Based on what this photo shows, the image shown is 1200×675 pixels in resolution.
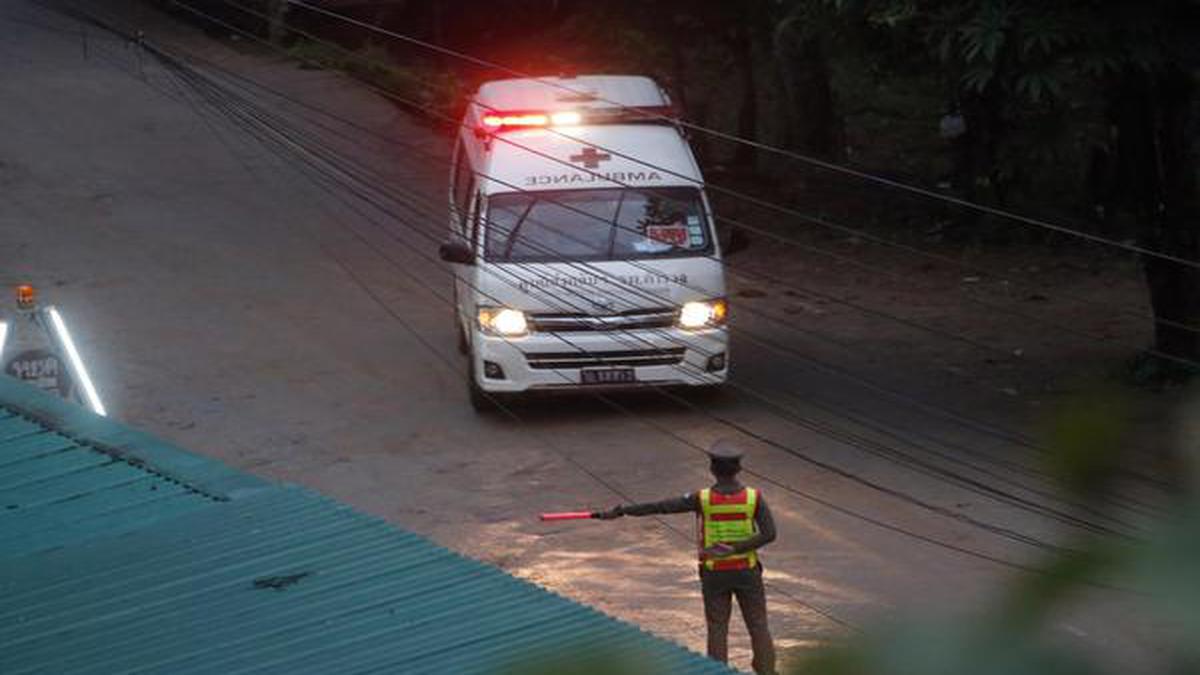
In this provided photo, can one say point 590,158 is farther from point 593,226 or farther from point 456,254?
point 456,254

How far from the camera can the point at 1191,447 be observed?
0.99 meters

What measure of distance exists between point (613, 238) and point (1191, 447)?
13.6 m

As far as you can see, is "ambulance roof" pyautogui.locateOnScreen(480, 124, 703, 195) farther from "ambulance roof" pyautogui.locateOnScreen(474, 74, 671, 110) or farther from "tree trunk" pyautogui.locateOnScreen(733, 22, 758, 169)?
"tree trunk" pyautogui.locateOnScreen(733, 22, 758, 169)

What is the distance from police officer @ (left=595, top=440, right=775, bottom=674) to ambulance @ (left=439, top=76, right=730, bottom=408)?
15.9 feet

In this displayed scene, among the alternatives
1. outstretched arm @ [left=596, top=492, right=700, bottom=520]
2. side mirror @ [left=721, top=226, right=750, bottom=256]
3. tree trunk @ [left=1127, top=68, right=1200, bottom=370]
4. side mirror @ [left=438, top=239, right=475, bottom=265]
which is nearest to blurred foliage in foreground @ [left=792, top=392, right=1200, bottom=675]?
outstretched arm @ [left=596, top=492, right=700, bottom=520]

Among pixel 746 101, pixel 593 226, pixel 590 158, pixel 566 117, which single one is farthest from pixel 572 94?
pixel 746 101

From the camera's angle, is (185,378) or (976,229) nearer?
(185,378)

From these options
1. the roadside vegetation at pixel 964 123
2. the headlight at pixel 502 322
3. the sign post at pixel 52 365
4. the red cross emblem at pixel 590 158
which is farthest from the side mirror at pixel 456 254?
the roadside vegetation at pixel 964 123

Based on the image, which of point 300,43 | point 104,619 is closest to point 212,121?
point 300,43

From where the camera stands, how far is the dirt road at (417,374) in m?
12.2

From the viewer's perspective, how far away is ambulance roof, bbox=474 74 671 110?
50.7 feet

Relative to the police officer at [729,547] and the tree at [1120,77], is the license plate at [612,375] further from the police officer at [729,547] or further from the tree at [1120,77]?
the police officer at [729,547]

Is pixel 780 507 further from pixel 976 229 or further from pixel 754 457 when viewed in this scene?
pixel 976 229

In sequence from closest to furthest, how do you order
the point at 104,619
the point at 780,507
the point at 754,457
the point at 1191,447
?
the point at 1191,447, the point at 104,619, the point at 780,507, the point at 754,457
